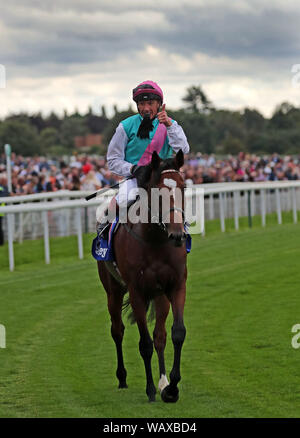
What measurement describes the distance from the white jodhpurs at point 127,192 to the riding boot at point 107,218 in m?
0.19

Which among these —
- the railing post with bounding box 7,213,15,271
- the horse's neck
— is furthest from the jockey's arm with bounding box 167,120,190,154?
the railing post with bounding box 7,213,15,271

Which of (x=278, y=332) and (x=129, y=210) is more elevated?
(x=129, y=210)

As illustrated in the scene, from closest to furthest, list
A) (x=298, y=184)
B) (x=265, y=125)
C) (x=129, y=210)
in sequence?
1. (x=129, y=210)
2. (x=298, y=184)
3. (x=265, y=125)

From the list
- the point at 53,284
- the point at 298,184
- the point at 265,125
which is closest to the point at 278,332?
the point at 53,284

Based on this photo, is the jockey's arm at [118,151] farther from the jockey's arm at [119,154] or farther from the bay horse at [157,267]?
the bay horse at [157,267]

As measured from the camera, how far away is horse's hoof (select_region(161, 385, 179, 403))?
5.88m

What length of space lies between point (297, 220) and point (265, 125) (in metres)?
64.8

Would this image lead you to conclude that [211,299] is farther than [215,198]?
No

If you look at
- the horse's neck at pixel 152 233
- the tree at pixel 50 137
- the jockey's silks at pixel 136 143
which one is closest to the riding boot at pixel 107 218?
the jockey's silks at pixel 136 143

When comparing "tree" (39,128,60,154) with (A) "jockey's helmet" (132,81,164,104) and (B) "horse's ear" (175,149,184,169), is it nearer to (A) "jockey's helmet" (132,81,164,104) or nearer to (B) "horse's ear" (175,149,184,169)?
(A) "jockey's helmet" (132,81,164,104)

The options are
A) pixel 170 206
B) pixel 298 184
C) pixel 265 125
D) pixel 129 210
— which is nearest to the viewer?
pixel 170 206

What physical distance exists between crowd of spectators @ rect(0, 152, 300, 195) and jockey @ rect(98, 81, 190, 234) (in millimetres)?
9768

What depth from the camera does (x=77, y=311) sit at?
1029 centimetres

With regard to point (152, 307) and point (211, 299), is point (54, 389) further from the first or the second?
point (211, 299)
